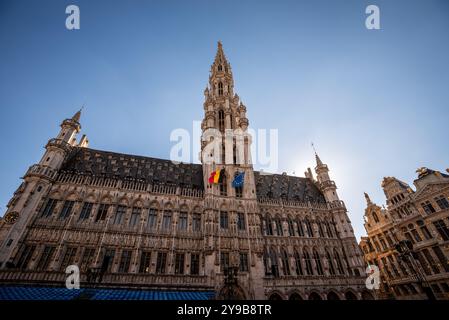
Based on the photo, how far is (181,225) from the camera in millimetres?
26797

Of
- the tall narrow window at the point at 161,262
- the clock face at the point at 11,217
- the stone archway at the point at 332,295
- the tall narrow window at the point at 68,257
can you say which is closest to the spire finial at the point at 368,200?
the stone archway at the point at 332,295

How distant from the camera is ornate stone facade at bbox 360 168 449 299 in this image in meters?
29.8

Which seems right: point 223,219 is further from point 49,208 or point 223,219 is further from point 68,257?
point 49,208

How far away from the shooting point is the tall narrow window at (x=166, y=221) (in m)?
25.9

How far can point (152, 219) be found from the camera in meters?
26.2

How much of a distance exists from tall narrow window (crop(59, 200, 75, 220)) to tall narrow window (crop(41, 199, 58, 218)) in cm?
98

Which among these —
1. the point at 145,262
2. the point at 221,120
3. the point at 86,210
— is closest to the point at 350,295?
the point at 145,262

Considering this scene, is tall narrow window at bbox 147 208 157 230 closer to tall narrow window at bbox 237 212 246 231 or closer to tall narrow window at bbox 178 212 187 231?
tall narrow window at bbox 178 212 187 231

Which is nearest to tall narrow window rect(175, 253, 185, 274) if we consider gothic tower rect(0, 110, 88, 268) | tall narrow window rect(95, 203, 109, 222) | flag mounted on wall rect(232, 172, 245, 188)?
tall narrow window rect(95, 203, 109, 222)

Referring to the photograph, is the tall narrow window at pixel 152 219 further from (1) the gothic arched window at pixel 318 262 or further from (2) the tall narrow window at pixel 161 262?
(1) the gothic arched window at pixel 318 262

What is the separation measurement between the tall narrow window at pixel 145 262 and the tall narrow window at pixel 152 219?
114 inches
